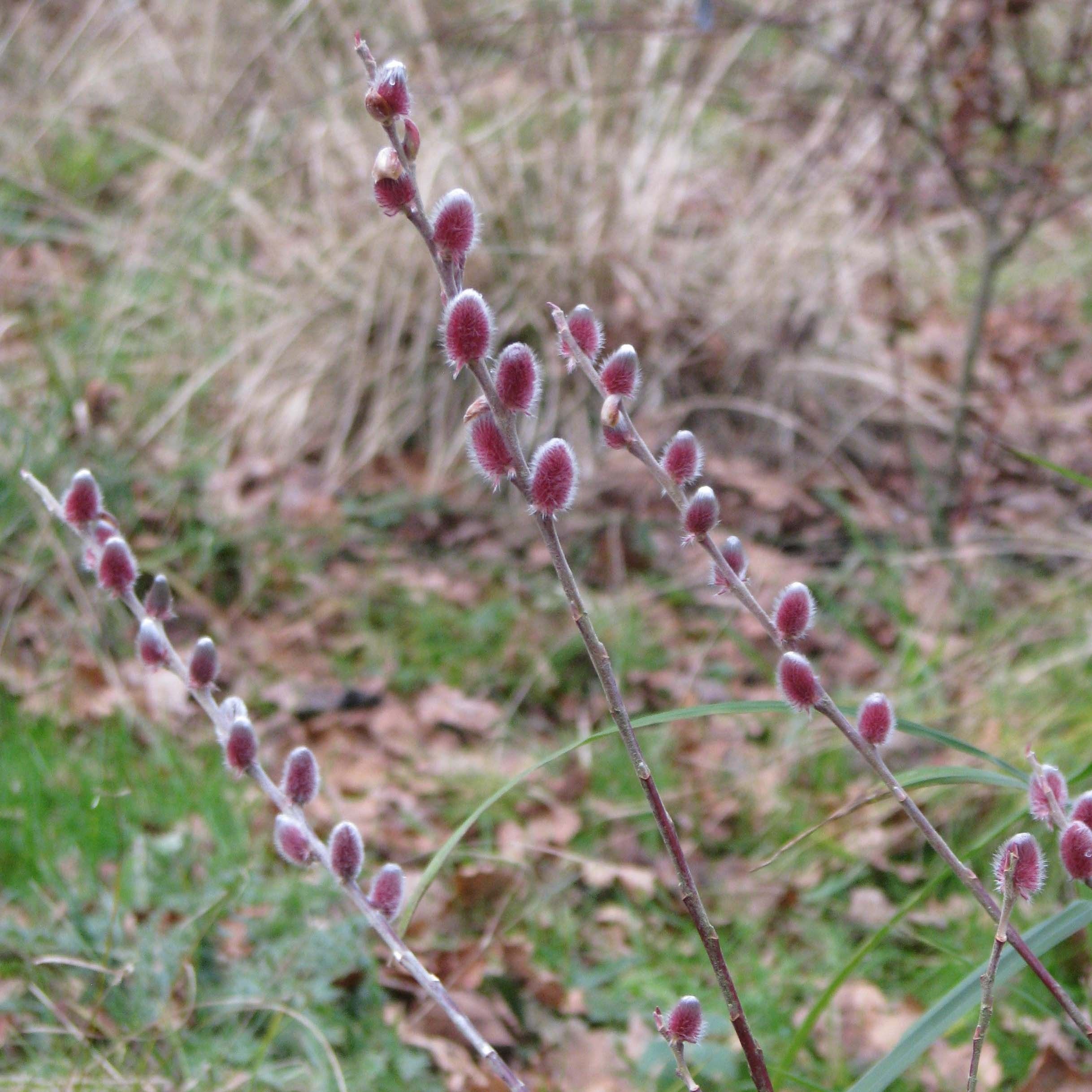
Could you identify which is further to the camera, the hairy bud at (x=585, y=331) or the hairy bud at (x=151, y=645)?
the hairy bud at (x=151, y=645)

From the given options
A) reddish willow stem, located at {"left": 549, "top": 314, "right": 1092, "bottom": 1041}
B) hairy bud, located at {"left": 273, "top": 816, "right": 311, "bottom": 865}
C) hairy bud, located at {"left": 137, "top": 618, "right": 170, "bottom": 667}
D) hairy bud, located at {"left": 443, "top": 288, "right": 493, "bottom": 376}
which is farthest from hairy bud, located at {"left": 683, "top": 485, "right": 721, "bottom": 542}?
hairy bud, located at {"left": 137, "top": 618, "right": 170, "bottom": 667}

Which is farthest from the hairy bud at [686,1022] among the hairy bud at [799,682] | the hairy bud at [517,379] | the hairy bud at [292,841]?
the hairy bud at [517,379]

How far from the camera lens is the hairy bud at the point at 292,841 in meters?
1.16

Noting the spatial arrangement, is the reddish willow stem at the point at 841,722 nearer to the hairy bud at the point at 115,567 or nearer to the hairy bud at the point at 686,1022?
the hairy bud at the point at 686,1022

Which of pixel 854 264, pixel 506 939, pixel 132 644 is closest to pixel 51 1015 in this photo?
pixel 506 939

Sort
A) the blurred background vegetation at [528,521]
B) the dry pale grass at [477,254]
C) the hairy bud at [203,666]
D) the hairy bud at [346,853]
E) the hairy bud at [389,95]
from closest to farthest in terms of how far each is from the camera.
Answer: the hairy bud at [389,95]
the hairy bud at [346,853]
the hairy bud at [203,666]
the blurred background vegetation at [528,521]
the dry pale grass at [477,254]

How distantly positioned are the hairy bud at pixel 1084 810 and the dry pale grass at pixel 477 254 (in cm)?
272

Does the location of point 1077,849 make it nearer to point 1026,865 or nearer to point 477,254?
point 1026,865

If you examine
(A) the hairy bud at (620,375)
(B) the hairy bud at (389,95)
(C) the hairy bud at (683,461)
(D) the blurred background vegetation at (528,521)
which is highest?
(B) the hairy bud at (389,95)

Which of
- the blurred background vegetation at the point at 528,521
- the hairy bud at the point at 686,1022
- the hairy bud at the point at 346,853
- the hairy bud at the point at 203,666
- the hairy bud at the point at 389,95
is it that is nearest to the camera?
the hairy bud at the point at 389,95

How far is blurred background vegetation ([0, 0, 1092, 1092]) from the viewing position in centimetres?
213

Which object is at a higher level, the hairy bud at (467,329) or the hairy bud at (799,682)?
the hairy bud at (467,329)

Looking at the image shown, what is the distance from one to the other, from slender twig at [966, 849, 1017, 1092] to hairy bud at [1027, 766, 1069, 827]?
0.06 meters

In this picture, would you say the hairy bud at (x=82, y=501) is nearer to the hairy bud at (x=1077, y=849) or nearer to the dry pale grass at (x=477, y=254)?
the hairy bud at (x=1077, y=849)
